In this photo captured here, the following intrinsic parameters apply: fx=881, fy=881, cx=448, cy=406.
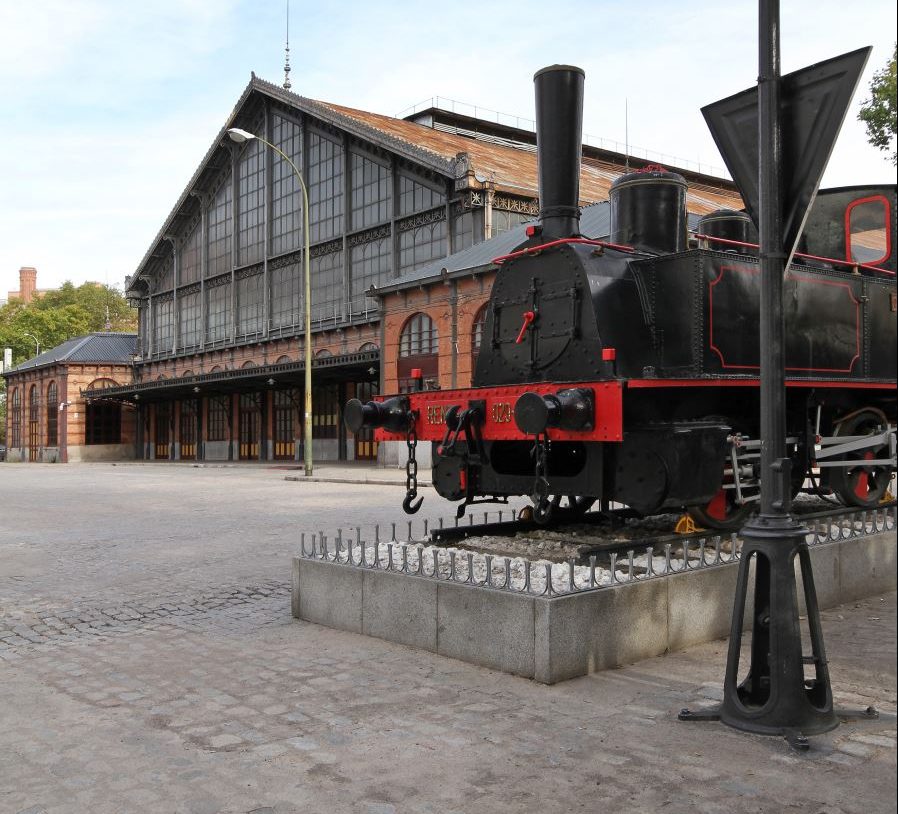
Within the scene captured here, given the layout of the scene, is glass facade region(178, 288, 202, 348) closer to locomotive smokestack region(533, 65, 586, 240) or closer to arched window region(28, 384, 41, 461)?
arched window region(28, 384, 41, 461)

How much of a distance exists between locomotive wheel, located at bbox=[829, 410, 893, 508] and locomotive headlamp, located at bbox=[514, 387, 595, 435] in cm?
309

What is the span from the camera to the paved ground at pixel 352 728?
3.36m

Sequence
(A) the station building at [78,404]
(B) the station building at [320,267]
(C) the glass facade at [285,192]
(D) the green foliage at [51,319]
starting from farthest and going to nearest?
(D) the green foliage at [51,319], (A) the station building at [78,404], (C) the glass facade at [285,192], (B) the station building at [320,267]

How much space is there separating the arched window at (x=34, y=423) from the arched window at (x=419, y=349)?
34089mm

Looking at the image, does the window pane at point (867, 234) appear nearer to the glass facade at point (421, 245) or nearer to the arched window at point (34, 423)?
the glass facade at point (421, 245)

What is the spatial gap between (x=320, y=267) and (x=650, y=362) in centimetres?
3642

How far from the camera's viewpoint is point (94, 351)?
55.5m

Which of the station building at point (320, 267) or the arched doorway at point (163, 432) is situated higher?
the station building at point (320, 267)

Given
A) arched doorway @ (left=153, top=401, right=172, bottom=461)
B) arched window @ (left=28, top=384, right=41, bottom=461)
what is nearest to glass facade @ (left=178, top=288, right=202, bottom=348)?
arched doorway @ (left=153, top=401, right=172, bottom=461)

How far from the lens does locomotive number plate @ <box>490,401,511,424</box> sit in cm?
680

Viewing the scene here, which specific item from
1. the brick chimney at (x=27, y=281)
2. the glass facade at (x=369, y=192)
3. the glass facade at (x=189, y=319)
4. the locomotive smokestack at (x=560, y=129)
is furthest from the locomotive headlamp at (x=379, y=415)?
the brick chimney at (x=27, y=281)

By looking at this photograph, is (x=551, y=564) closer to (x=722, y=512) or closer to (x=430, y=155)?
(x=722, y=512)

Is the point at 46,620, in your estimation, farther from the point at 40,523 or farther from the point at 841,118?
the point at 40,523

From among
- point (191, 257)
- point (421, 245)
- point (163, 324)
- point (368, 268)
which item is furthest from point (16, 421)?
point (421, 245)
